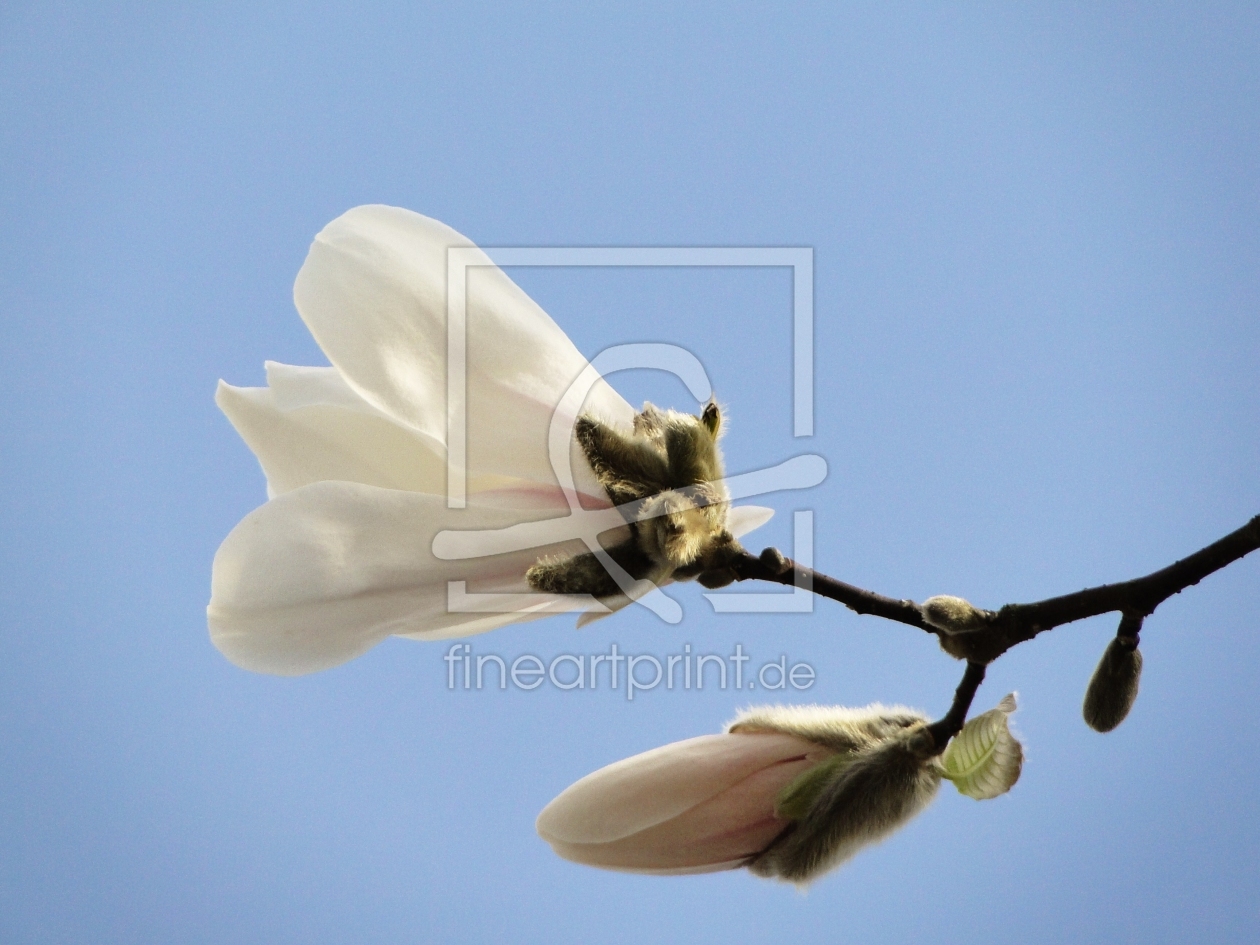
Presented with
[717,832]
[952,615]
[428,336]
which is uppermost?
[428,336]

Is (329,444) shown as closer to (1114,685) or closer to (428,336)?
(428,336)

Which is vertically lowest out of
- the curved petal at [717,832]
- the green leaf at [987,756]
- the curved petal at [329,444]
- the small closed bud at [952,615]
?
the curved petal at [717,832]

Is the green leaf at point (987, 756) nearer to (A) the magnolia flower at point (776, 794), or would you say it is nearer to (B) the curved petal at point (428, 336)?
(A) the magnolia flower at point (776, 794)

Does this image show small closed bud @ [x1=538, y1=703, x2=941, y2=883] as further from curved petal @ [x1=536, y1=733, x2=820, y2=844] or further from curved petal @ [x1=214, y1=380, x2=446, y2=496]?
curved petal @ [x1=214, y1=380, x2=446, y2=496]

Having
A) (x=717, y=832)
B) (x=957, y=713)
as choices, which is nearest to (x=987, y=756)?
(x=957, y=713)

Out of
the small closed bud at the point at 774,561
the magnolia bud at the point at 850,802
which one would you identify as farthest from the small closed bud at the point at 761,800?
the small closed bud at the point at 774,561
